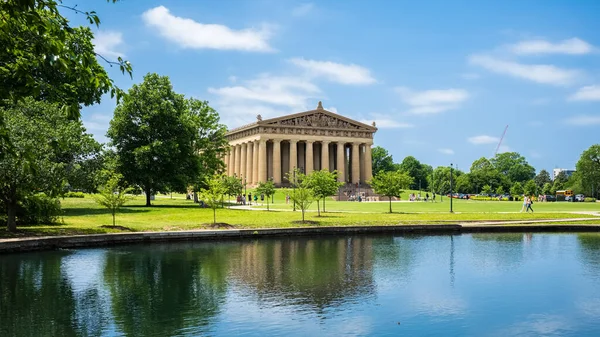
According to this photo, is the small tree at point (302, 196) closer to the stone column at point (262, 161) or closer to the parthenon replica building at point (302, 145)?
the parthenon replica building at point (302, 145)

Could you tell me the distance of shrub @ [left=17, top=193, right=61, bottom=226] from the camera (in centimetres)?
2939

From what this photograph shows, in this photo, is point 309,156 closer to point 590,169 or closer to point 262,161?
point 262,161

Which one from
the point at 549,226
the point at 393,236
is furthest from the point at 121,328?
the point at 549,226

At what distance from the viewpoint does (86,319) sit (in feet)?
41.9

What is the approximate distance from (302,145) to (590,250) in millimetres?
84148

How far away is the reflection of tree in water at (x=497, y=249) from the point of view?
21328 mm

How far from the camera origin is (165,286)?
1678cm

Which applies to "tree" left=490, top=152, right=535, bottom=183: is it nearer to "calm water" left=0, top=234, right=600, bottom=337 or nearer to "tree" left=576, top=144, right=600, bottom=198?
"tree" left=576, top=144, right=600, bottom=198

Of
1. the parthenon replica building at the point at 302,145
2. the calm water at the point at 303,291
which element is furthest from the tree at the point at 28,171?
the parthenon replica building at the point at 302,145

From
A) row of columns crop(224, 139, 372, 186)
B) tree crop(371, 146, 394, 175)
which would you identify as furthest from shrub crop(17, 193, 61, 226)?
tree crop(371, 146, 394, 175)

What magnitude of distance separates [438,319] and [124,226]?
21.4 m

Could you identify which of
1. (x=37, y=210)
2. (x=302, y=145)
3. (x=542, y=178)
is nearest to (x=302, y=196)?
(x=37, y=210)

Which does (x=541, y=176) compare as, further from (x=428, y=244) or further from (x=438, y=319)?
(x=438, y=319)

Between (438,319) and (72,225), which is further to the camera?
(72,225)
